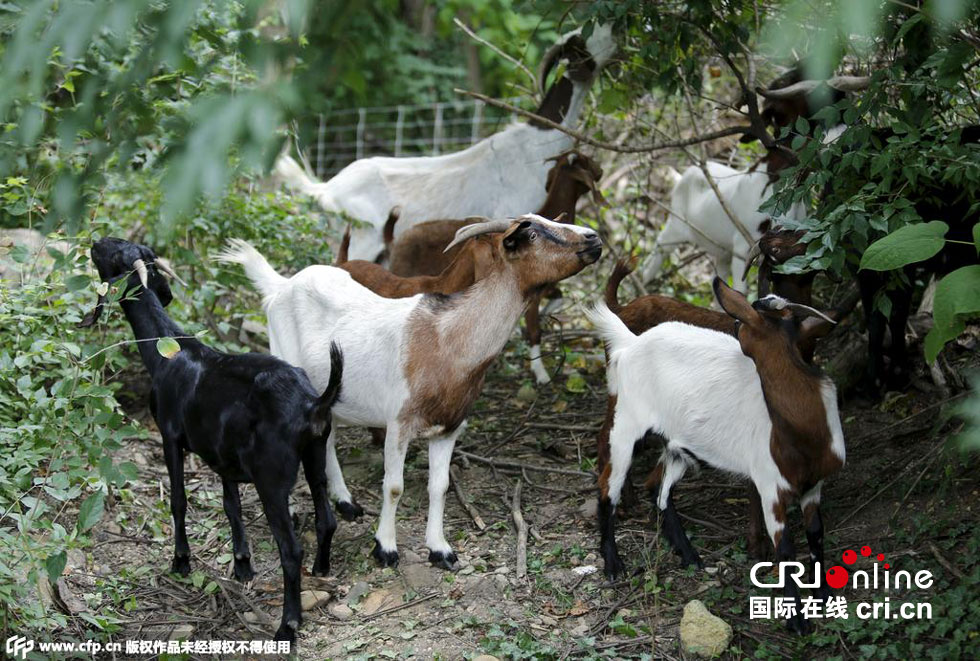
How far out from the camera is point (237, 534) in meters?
4.42

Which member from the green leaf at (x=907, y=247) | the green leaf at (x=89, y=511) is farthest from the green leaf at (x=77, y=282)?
the green leaf at (x=907, y=247)

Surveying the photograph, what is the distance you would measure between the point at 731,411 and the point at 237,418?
2.09m

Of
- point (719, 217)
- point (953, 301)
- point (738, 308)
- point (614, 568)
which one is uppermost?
point (953, 301)

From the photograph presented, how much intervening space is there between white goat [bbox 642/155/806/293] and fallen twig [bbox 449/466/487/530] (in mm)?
2127

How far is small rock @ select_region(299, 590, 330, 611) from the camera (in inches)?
167

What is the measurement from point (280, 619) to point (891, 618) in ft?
8.15

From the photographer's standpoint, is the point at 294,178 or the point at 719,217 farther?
the point at 294,178

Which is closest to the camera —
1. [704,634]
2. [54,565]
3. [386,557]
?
[54,565]

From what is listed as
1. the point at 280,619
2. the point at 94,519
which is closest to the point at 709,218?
the point at 280,619

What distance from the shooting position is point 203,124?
146 cm

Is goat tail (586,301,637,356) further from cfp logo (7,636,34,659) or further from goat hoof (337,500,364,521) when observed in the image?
cfp logo (7,636,34,659)

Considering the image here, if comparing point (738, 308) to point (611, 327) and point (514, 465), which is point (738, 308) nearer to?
point (611, 327)

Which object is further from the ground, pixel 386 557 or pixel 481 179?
pixel 481 179

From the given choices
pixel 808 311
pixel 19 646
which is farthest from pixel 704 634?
pixel 19 646
